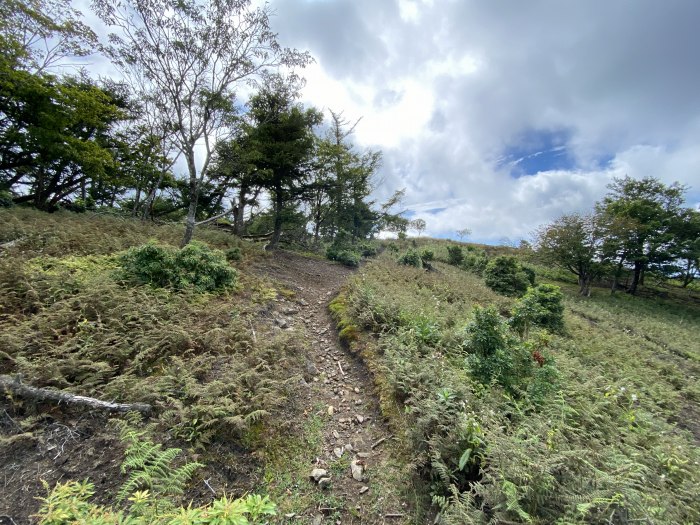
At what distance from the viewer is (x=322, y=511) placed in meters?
3.06

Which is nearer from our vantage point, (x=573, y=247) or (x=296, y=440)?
(x=296, y=440)

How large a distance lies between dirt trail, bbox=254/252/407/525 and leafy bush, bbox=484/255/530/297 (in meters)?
13.6

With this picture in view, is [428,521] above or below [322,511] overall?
above

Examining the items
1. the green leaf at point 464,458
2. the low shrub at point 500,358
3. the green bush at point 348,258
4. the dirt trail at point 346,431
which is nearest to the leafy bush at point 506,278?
the green bush at point 348,258

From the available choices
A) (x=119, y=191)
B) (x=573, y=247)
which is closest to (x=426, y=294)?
(x=573, y=247)

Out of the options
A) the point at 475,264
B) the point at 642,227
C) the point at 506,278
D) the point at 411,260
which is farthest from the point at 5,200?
the point at 642,227

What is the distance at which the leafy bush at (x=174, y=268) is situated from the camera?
6.71 meters

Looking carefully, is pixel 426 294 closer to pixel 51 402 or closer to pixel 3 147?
pixel 51 402

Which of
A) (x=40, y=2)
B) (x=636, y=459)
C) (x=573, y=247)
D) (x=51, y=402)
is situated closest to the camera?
(x=51, y=402)

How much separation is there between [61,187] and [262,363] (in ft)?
70.1

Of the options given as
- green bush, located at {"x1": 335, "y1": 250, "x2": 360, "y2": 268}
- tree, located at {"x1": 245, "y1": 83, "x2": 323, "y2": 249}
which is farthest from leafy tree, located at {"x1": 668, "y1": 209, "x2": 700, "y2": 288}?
tree, located at {"x1": 245, "y1": 83, "x2": 323, "y2": 249}

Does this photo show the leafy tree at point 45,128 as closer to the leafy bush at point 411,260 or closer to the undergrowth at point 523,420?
the undergrowth at point 523,420

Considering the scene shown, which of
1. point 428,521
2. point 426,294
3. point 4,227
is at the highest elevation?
point 4,227

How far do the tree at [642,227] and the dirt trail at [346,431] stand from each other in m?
28.1
